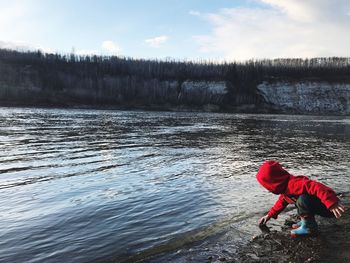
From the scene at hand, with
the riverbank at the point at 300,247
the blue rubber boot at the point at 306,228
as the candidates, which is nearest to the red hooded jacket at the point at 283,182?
the blue rubber boot at the point at 306,228

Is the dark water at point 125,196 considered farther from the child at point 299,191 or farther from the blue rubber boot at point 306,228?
the child at point 299,191

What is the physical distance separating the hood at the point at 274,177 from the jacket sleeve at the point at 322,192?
0.44 metres

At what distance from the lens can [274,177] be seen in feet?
25.9

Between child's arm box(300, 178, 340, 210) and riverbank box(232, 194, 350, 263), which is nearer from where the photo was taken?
child's arm box(300, 178, 340, 210)

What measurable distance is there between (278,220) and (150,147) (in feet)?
55.8

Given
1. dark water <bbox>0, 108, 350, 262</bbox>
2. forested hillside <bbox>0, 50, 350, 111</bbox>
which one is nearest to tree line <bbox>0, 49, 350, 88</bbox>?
forested hillside <bbox>0, 50, 350, 111</bbox>

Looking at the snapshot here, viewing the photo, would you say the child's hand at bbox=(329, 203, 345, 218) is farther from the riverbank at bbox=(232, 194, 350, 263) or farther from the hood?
the hood

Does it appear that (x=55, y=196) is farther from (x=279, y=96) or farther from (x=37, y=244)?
(x=279, y=96)

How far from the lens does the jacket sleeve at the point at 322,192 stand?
6930 mm

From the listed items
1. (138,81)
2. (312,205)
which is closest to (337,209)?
(312,205)

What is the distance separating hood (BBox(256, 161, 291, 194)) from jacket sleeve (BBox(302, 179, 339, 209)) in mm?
440

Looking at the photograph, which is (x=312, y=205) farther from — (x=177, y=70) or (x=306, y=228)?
(x=177, y=70)

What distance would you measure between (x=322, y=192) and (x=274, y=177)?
1.07 meters

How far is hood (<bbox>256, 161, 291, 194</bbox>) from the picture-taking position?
7832 mm
